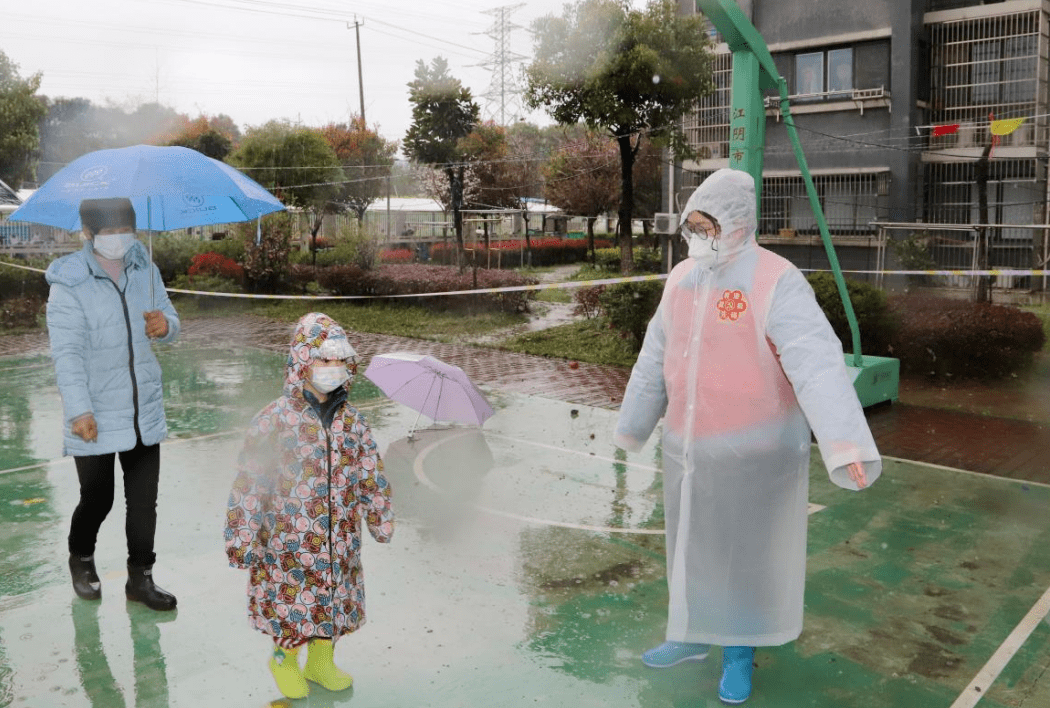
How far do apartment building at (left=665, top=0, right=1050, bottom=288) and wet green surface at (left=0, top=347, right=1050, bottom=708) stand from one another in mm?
12680

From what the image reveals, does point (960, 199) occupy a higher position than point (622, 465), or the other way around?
point (960, 199)

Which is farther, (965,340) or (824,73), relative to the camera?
(824,73)

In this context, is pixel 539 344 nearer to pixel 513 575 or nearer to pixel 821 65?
pixel 513 575

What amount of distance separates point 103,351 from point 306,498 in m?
1.42

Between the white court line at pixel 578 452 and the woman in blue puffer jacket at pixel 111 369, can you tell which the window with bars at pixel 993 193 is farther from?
the woman in blue puffer jacket at pixel 111 369

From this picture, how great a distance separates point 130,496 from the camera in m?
4.48

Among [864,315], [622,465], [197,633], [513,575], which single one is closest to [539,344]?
[864,315]

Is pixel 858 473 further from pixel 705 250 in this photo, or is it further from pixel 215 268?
pixel 215 268

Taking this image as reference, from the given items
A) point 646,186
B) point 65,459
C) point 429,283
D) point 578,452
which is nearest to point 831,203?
point 429,283

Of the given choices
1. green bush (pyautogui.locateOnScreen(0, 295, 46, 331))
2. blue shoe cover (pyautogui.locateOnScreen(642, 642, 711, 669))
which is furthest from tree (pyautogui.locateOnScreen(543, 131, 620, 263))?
blue shoe cover (pyautogui.locateOnScreen(642, 642, 711, 669))

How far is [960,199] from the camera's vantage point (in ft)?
61.6

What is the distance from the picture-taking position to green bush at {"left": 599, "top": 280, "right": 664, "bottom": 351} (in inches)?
484

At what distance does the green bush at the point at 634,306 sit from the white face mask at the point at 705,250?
8.43m

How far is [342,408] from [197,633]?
1.43 meters
